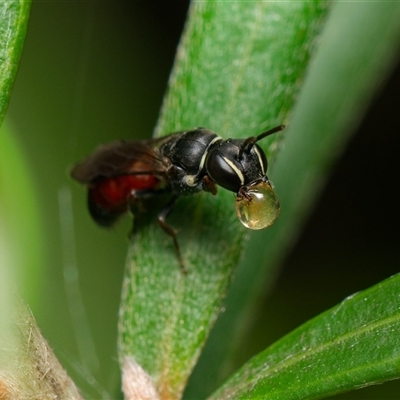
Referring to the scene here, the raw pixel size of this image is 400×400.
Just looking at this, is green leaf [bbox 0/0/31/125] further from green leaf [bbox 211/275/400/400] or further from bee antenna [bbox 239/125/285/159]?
green leaf [bbox 211/275/400/400]

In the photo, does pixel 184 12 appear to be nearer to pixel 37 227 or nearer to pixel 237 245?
Answer: pixel 37 227

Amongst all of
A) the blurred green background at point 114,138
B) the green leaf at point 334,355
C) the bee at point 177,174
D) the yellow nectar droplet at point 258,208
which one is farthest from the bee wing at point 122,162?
the green leaf at point 334,355

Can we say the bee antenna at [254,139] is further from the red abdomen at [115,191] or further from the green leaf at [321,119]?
the red abdomen at [115,191]

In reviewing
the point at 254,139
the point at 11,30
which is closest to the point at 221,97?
the point at 254,139

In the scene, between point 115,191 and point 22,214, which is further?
point 115,191

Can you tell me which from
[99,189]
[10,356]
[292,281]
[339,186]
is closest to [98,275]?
[99,189]

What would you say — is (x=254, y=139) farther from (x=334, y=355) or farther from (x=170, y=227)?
(x=334, y=355)
